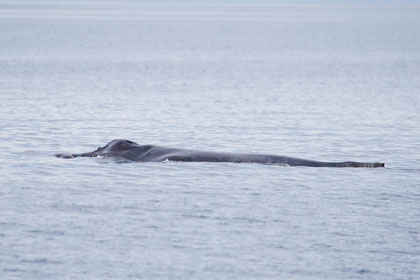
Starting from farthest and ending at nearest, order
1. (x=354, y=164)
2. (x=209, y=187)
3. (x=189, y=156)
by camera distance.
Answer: (x=189, y=156), (x=354, y=164), (x=209, y=187)

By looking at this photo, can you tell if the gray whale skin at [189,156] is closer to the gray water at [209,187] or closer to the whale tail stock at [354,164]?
the whale tail stock at [354,164]

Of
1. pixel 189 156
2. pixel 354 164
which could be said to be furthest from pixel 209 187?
pixel 354 164

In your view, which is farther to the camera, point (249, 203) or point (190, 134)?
point (190, 134)

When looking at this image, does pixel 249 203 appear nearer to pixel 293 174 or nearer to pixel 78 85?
pixel 293 174

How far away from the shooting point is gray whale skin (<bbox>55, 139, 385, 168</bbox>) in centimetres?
2394

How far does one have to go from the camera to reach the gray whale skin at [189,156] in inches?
942

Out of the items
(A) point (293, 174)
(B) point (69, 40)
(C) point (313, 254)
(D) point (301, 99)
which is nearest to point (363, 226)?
(C) point (313, 254)

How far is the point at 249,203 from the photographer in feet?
65.2

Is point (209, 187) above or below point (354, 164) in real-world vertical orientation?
below

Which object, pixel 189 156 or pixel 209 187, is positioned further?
pixel 189 156

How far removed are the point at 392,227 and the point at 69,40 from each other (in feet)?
329

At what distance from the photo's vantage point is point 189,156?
79.0 ft

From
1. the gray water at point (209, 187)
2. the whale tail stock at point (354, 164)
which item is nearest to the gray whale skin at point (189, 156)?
the whale tail stock at point (354, 164)

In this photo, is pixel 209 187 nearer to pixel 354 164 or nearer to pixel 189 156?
pixel 189 156
